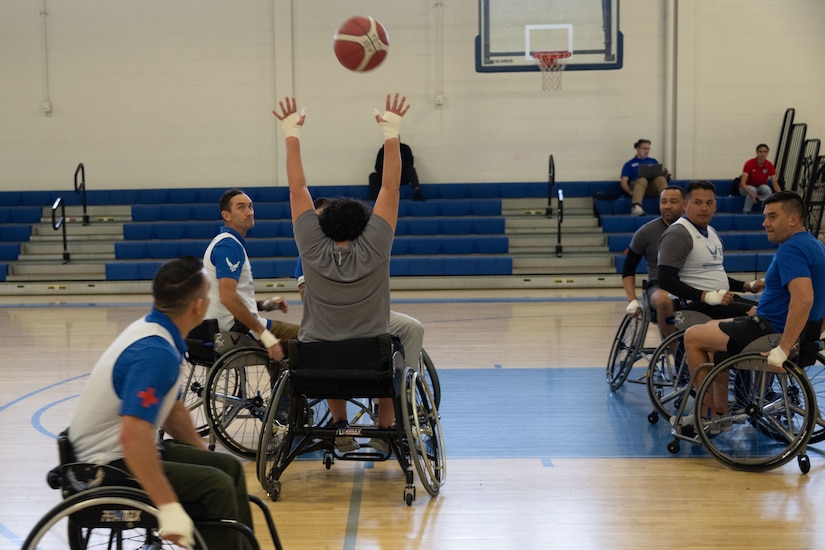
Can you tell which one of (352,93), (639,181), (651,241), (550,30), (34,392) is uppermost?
(550,30)

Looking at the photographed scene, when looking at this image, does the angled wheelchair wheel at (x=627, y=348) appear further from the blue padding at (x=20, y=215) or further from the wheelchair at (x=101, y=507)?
the blue padding at (x=20, y=215)

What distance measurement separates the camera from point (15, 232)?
42.7 ft

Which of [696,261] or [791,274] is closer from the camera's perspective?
[791,274]

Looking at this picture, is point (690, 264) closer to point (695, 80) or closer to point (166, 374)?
point (166, 374)

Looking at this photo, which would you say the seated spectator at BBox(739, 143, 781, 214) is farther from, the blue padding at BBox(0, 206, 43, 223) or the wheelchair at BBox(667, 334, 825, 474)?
the blue padding at BBox(0, 206, 43, 223)

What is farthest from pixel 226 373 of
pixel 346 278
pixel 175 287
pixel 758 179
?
pixel 758 179

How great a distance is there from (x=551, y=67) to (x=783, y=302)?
8662 mm

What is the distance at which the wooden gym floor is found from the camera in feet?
10.3

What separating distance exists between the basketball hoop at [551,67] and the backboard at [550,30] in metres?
0.08

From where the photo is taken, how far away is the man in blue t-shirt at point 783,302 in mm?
3691

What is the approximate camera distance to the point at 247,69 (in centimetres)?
1349

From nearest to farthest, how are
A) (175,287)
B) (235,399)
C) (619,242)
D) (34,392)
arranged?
(175,287) → (235,399) → (34,392) → (619,242)

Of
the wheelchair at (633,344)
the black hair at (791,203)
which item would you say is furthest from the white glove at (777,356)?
the wheelchair at (633,344)

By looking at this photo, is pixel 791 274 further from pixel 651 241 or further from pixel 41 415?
pixel 41 415
